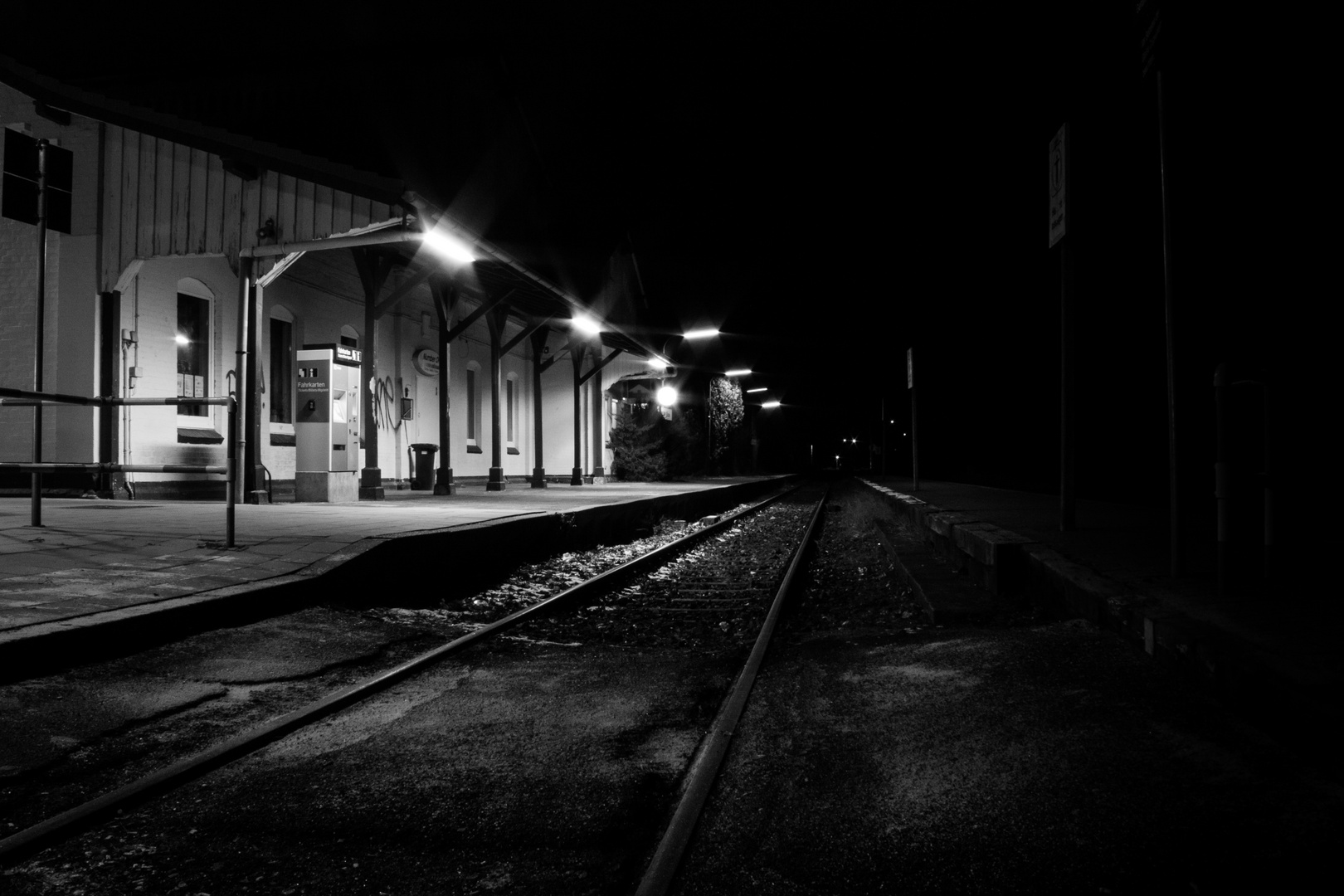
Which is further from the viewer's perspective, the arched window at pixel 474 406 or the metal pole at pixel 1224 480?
the arched window at pixel 474 406

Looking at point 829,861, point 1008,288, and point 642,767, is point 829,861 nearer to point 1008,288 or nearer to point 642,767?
point 642,767

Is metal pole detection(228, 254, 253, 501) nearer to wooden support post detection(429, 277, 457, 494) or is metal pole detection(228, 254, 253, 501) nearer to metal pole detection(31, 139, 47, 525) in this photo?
metal pole detection(31, 139, 47, 525)

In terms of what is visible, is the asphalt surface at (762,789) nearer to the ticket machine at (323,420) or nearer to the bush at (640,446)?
the ticket machine at (323,420)

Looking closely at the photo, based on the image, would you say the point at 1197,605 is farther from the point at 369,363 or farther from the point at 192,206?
the point at 369,363

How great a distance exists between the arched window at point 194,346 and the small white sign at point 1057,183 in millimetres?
12252

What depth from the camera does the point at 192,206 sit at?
1227 cm

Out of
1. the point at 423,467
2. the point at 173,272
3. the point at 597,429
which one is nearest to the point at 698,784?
the point at 173,272

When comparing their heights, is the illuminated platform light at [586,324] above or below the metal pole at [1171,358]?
above

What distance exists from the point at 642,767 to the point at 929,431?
44228mm

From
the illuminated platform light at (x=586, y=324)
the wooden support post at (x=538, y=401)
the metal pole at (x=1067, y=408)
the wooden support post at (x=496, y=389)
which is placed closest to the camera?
the metal pole at (x=1067, y=408)

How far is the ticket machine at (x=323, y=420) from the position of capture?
13164 mm

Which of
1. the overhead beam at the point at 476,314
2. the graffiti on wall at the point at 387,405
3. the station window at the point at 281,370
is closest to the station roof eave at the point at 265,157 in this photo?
the overhead beam at the point at 476,314

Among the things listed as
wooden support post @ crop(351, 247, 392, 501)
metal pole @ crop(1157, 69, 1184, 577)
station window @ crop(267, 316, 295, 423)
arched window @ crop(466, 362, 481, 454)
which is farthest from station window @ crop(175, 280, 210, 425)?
metal pole @ crop(1157, 69, 1184, 577)

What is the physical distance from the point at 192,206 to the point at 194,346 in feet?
8.77
